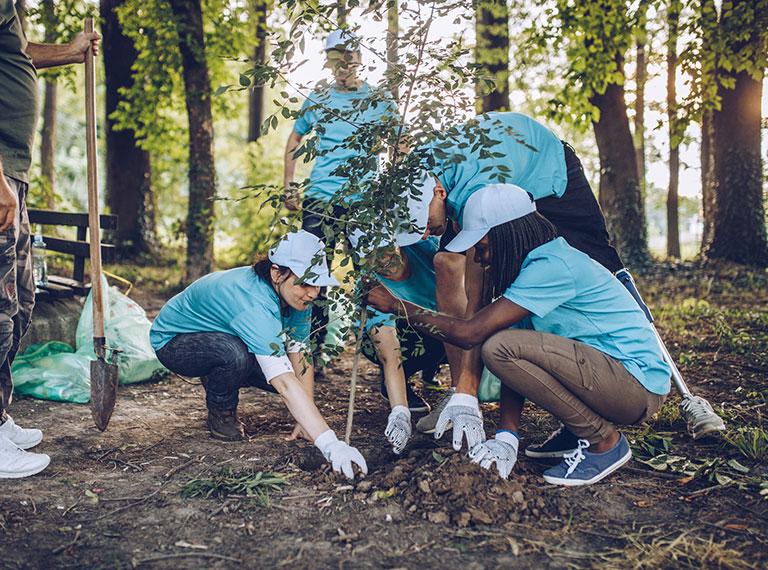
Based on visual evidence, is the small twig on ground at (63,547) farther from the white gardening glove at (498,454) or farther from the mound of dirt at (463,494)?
the white gardening glove at (498,454)

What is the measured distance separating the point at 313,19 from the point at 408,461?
1824 millimetres

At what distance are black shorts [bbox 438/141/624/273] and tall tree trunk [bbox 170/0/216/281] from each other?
4.24 meters

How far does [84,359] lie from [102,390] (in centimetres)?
101

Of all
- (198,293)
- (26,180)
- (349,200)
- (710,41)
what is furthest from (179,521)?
(710,41)

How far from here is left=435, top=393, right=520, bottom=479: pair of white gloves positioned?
277 centimetres

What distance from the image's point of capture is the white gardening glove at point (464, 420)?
2.93 m

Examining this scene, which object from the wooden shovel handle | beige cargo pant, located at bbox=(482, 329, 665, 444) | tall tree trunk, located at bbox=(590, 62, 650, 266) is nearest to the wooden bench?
the wooden shovel handle

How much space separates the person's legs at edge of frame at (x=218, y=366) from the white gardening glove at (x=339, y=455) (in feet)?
2.27

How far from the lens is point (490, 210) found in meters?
2.80

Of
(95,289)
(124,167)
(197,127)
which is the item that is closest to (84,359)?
(95,289)

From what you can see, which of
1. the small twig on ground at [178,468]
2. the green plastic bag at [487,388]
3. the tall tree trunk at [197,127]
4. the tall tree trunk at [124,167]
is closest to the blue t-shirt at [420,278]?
the green plastic bag at [487,388]

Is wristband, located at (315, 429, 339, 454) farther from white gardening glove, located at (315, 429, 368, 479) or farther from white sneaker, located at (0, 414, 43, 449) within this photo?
white sneaker, located at (0, 414, 43, 449)

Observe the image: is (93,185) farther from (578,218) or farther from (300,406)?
(578,218)

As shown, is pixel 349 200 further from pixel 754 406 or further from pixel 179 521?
pixel 754 406
